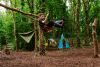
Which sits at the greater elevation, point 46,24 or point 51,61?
point 46,24

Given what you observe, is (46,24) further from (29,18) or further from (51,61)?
(29,18)

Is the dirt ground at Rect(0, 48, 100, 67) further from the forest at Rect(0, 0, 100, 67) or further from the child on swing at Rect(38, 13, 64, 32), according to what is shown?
the child on swing at Rect(38, 13, 64, 32)

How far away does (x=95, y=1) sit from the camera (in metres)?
48.3

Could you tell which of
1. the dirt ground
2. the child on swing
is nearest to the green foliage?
the child on swing

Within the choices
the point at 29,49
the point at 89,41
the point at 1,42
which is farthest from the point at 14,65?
the point at 89,41

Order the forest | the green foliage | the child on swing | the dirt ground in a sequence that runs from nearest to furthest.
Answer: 1. the dirt ground
2. the child on swing
3. the forest
4. the green foliage

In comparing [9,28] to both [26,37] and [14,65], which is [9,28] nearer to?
[26,37]

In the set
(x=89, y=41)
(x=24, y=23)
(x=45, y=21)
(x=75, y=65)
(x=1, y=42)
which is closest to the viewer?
(x=75, y=65)

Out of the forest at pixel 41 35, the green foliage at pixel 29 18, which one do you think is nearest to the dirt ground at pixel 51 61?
the forest at pixel 41 35

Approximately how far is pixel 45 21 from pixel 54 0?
19837 mm

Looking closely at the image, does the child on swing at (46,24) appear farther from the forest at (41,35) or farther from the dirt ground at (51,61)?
the dirt ground at (51,61)

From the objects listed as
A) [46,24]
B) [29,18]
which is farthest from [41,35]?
[29,18]

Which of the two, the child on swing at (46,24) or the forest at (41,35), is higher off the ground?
the child on swing at (46,24)

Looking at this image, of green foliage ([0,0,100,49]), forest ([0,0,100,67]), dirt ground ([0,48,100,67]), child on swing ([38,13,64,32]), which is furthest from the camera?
green foliage ([0,0,100,49])
